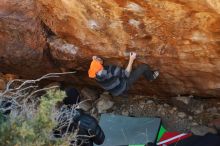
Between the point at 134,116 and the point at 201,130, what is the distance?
4.02ft

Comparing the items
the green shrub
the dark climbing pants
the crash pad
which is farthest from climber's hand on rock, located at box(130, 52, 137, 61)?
the green shrub

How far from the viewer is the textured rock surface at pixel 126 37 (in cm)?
627

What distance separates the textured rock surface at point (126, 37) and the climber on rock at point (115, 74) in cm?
14

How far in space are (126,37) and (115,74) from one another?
1.77ft

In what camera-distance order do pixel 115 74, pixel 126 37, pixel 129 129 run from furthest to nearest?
pixel 129 129 < pixel 115 74 < pixel 126 37

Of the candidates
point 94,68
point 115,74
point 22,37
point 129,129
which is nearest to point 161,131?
point 129,129

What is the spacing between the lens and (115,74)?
23.2ft

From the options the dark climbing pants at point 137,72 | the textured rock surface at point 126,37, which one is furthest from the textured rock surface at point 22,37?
the dark climbing pants at point 137,72

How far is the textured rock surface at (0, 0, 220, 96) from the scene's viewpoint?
6270mm

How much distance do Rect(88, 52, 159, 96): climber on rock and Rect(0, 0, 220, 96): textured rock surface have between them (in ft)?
0.45

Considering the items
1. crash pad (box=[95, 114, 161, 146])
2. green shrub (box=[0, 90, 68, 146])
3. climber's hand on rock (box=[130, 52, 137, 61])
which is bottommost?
crash pad (box=[95, 114, 161, 146])

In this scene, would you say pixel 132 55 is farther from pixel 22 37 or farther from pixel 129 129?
pixel 22 37

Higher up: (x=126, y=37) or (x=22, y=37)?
(x=126, y=37)

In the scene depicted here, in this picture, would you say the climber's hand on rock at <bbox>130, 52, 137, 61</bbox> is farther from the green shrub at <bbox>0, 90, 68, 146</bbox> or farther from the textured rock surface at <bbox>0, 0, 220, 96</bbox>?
the green shrub at <bbox>0, 90, 68, 146</bbox>
